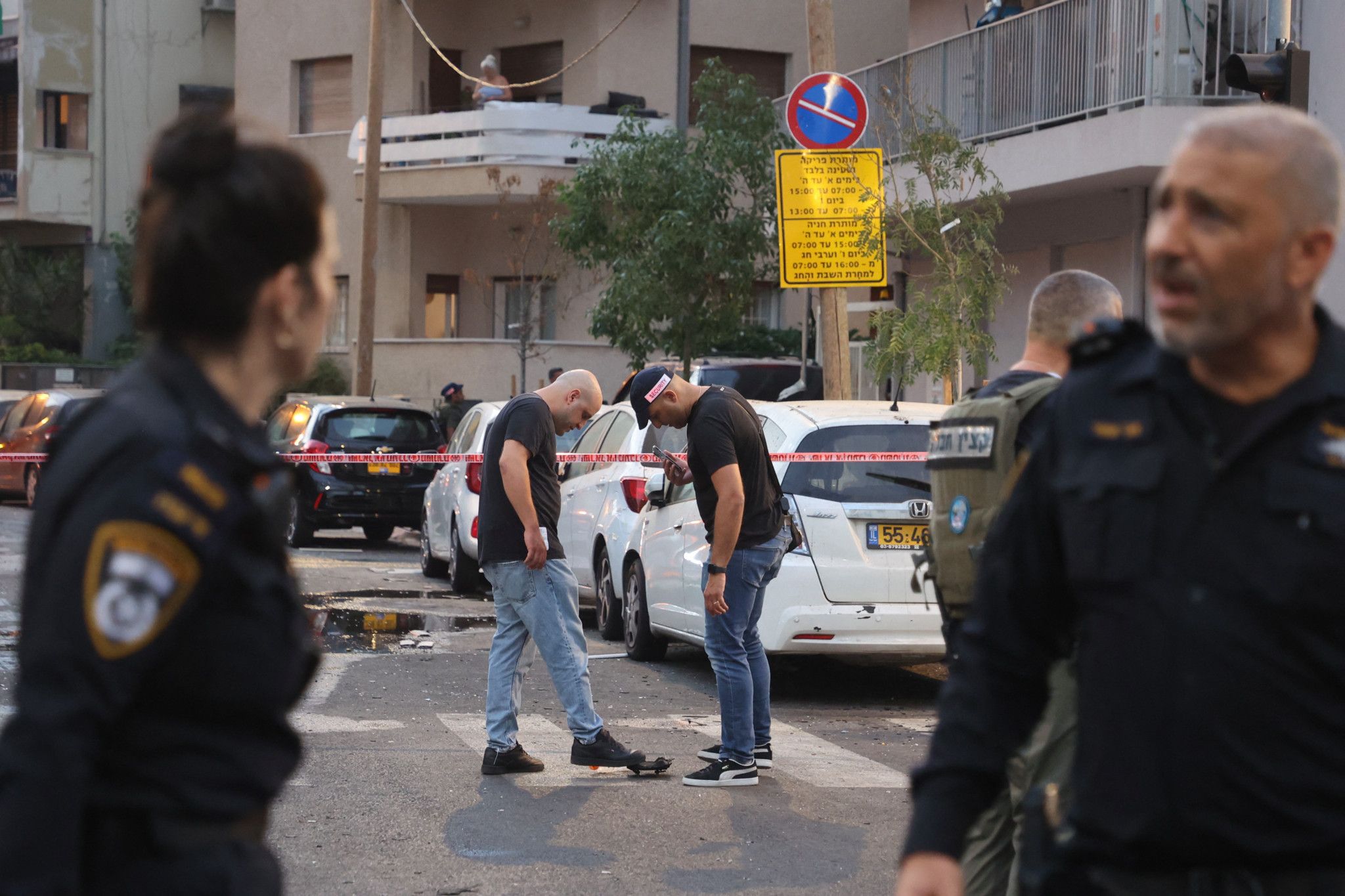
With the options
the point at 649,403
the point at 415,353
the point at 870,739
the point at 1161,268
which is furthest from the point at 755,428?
the point at 415,353

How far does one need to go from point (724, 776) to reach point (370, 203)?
20.7 meters

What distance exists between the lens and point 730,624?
25.2 ft

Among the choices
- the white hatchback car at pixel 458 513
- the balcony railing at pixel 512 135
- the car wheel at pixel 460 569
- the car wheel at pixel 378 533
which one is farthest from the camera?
the balcony railing at pixel 512 135

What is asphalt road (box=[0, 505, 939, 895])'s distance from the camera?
6.17 metres

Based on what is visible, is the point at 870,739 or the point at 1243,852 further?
the point at 870,739

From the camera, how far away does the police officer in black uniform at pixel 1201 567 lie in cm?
240

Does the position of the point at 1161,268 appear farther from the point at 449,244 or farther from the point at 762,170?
the point at 449,244

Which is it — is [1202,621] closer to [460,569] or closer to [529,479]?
[529,479]

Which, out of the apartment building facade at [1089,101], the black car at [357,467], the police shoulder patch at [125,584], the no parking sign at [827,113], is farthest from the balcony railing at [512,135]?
the police shoulder patch at [125,584]

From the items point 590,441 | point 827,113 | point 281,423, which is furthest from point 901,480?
point 281,423

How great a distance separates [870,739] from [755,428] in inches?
77.7

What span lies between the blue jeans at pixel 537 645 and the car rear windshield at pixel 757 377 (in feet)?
39.2

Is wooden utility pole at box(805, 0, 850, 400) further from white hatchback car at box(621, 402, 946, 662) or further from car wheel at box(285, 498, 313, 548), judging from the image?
car wheel at box(285, 498, 313, 548)

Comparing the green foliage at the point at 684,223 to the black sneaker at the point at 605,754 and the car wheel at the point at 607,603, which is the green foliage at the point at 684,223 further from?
the black sneaker at the point at 605,754
